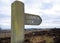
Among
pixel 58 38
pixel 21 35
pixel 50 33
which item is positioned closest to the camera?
pixel 21 35

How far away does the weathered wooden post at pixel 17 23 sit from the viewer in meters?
0.70

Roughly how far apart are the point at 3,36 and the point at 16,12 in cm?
65

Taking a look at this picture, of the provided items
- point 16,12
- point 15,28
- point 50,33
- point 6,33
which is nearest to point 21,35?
point 15,28

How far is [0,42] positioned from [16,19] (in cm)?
72

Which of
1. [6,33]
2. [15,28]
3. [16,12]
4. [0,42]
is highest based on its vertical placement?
[16,12]

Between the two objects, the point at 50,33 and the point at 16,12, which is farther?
the point at 50,33

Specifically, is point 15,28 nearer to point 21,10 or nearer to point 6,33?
point 21,10

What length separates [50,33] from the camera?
56.4 inches

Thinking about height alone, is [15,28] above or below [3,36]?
above

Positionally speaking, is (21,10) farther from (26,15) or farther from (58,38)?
(58,38)

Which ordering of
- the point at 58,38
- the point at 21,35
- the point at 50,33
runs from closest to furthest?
the point at 21,35, the point at 58,38, the point at 50,33

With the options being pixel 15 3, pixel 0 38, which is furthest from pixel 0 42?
pixel 15 3

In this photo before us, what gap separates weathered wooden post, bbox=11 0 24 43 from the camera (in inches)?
27.5

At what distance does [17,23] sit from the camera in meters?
0.73
